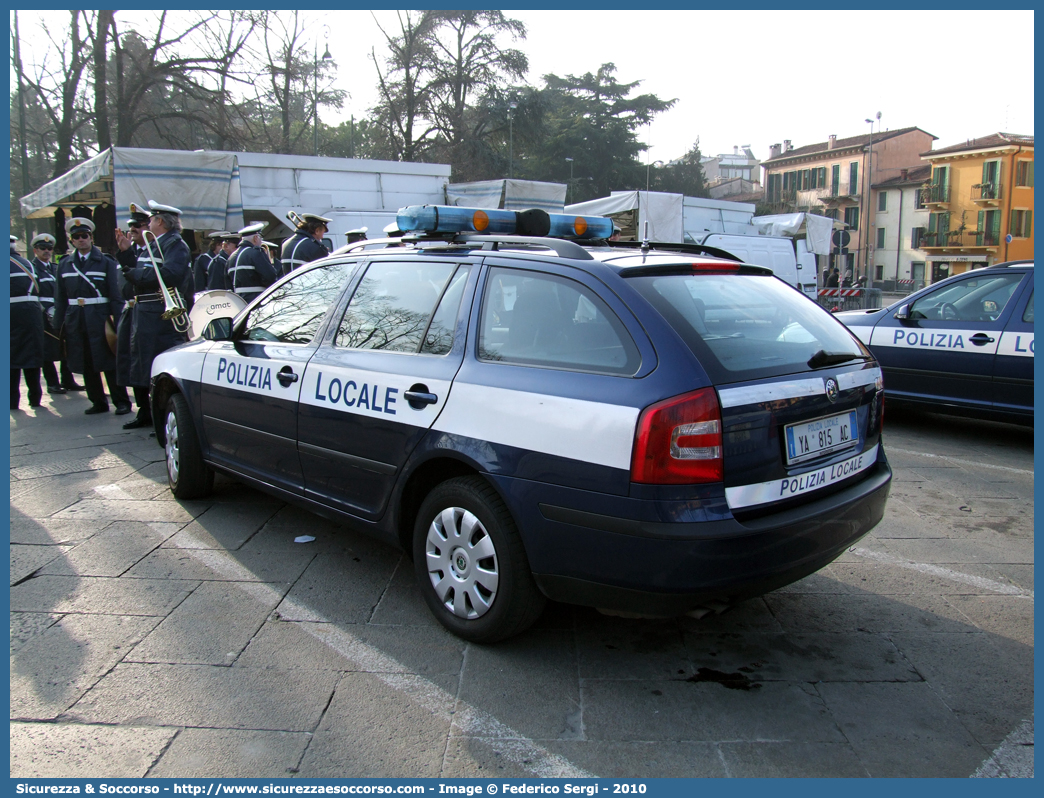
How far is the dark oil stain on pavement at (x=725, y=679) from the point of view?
9.51 feet

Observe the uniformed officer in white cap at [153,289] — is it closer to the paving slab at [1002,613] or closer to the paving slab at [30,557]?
the paving slab at [30,557]

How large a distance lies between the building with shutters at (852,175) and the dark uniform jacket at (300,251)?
5667 centimetres

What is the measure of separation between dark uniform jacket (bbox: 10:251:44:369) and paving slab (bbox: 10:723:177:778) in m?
7.36

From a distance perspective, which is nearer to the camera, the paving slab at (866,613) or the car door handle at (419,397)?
the car door handle at (419,397)

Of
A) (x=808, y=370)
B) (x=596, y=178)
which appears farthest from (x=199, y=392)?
(x=596, y=178)

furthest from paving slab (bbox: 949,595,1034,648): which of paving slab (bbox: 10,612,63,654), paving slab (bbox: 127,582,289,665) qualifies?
paving slab (bbox: 10,612,63,654)

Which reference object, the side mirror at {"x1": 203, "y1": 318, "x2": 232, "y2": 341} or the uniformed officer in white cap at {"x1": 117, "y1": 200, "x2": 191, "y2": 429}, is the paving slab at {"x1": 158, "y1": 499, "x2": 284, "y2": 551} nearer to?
the side mirror at {"x1": 203, "y1": 318, "x2": 232, "y2": 341}

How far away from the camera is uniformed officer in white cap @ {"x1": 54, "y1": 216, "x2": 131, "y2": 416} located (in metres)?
8.45

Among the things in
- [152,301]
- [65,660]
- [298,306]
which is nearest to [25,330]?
[152,301]

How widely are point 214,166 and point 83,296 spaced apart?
A: 16.1 ft

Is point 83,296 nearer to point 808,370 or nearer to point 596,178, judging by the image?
point 808,370

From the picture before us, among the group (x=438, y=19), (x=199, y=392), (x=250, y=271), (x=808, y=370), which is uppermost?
(x=438, y=19)

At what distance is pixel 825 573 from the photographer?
3.95m

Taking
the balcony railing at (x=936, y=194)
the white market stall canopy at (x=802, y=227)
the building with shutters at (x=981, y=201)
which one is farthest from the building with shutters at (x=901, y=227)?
the white market stall canopy at (x=802, y=227)
